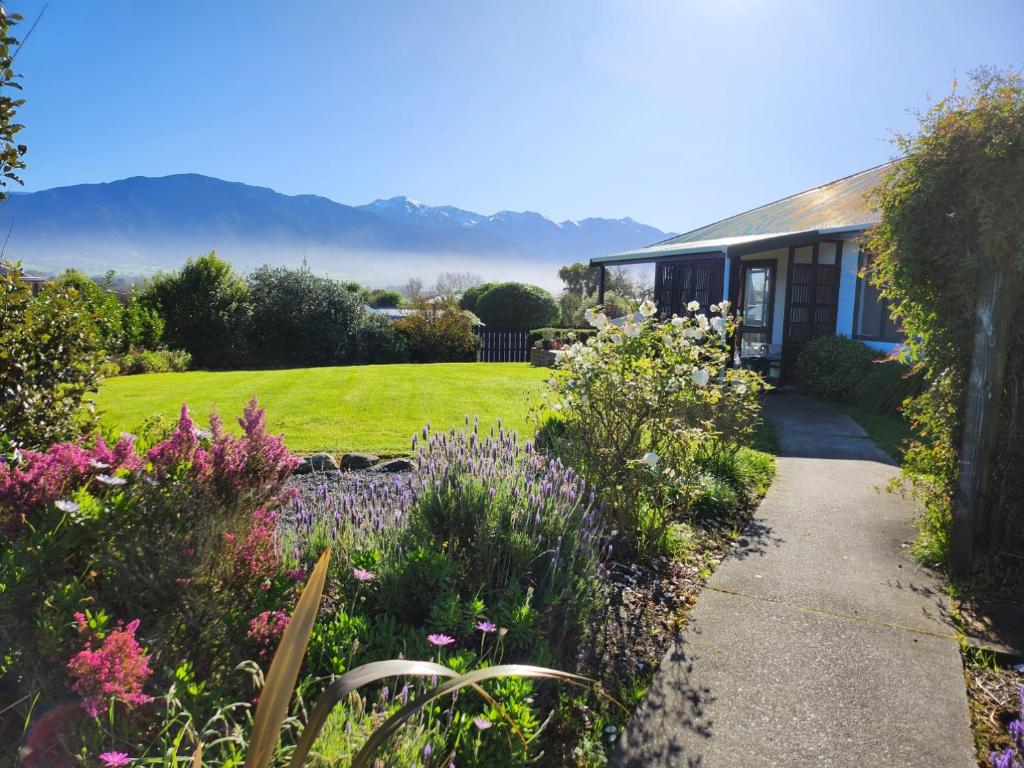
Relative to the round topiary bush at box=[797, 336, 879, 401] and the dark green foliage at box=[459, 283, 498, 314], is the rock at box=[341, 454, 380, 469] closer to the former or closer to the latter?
the round topiary bush at box=[797, 336, 879, 401]

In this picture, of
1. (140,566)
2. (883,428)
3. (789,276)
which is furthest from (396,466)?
(789,276)

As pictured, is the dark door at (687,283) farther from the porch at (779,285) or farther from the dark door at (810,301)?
the dark door at (810,301)

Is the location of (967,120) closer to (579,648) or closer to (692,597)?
(692,597)

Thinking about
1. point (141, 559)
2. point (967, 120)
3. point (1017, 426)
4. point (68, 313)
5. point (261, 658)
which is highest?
point (967, 120)

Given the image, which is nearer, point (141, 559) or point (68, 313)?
point (141, 559)

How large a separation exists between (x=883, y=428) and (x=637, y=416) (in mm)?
6031

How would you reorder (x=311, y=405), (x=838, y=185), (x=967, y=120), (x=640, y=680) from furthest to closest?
(x=838, y=185)
(x=311, y=405)
(x=967, y=120)
(x=640, y=680)

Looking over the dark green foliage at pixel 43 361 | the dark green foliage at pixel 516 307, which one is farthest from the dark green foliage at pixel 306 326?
the dark green foliage at pixel 43 361

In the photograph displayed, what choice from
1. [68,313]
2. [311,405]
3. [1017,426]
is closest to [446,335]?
[311,405]

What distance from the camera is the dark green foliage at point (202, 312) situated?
17047 mm

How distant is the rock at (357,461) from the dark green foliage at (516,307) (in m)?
22.4

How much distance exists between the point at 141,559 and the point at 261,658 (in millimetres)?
505

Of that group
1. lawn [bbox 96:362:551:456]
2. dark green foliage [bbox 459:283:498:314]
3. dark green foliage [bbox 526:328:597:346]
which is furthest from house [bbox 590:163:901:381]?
dark green foliage [bbox 459:283:498:314]

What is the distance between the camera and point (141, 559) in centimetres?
208
